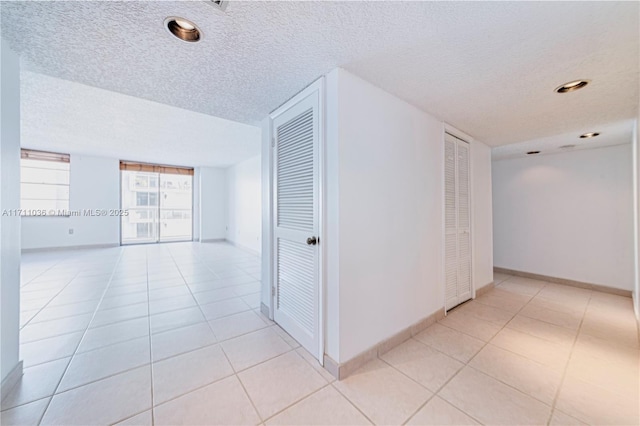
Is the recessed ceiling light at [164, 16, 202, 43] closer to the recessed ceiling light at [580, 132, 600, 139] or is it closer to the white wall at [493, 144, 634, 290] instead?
the recessed ceiling light at [580, 132, 600, 139]

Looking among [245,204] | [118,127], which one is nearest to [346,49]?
[118,127]

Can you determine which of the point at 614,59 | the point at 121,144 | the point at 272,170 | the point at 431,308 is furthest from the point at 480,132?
A: the point at 121,144

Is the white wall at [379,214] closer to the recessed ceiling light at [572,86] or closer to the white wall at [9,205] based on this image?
the recessed ceiling light at [572,86]

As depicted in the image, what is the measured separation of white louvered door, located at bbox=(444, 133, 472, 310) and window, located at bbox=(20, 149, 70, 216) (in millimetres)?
9053

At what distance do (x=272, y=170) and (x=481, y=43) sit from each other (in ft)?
6.47

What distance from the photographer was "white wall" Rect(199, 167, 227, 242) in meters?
7.91

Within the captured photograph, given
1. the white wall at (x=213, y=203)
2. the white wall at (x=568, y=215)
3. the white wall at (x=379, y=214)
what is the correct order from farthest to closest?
the white wall at (x=213, y=203)
the white wall at (x=568, y=215)
the white wall at (x=379, y=214)

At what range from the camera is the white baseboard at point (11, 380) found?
1.48 metres

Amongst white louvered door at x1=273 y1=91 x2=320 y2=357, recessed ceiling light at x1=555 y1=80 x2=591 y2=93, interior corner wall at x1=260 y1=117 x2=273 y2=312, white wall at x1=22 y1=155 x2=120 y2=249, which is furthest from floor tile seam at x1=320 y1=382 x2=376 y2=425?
white wall at x1=22 y1=155 x2=120 y2=249

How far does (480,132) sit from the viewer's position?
3076mm

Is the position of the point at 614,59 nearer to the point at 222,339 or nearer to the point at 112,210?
the point at 222,339

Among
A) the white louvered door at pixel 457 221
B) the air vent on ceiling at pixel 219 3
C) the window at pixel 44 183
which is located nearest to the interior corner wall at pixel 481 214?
the white louvered door at pixel 457 221

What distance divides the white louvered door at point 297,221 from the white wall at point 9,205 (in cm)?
182

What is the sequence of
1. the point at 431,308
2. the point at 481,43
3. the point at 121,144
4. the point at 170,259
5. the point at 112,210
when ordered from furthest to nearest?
1. the point at 112,210
2. the point at 170,259
3. the point at 121,144
4. the point at 431,308
5. the point at 481,43
